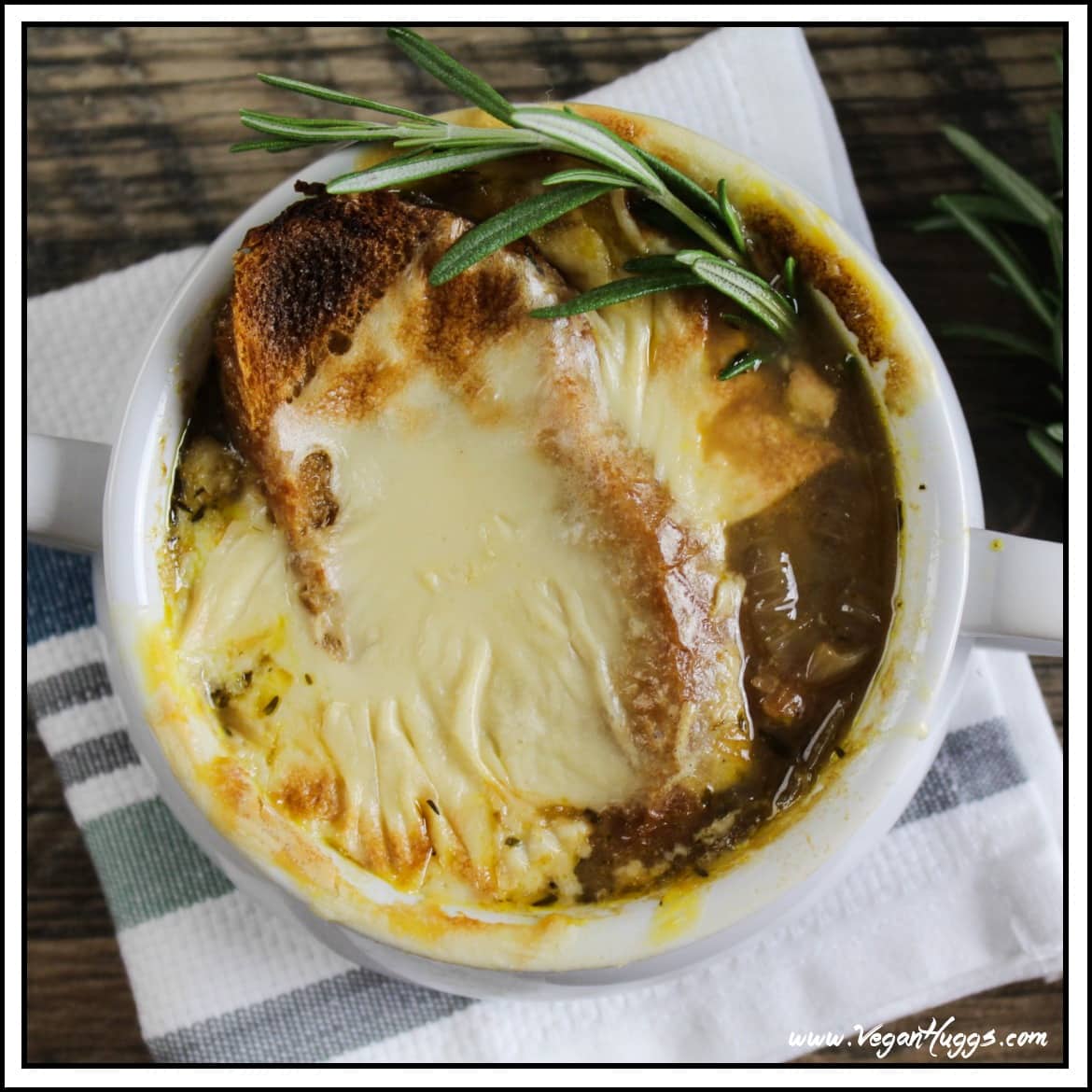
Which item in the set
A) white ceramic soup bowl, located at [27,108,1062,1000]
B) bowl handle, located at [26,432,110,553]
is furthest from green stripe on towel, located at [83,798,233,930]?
bowl handle, located at [26,432,110,553]

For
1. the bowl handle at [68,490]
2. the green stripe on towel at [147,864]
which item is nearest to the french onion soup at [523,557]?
the bowl handle at [68,490]

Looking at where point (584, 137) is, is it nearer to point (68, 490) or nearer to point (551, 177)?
point (551, 177)

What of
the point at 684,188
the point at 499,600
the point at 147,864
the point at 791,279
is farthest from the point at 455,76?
the point at 147,864

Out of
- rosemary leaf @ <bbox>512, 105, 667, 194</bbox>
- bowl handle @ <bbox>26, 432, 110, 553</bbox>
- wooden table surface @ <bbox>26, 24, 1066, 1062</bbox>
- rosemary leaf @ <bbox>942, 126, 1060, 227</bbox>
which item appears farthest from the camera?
wooden table surface @ <bbox>26, 24, 1066, 1062</bbox>

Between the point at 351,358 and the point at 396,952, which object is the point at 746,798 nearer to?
the point at 396,952

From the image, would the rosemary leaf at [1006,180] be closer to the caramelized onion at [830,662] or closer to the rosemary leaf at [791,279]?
the rosemary leaf at [791,279]

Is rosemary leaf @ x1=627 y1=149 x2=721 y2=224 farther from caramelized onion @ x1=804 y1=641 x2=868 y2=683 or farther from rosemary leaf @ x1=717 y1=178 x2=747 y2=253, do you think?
caramelized onion @ x1=804 y1=641 x2=868 y2=683
